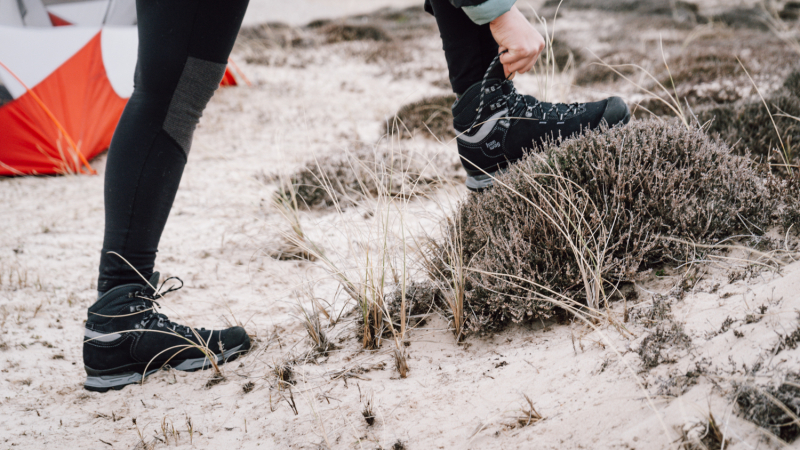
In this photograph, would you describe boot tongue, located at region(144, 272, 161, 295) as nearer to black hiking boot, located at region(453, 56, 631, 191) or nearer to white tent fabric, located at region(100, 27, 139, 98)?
black hiking boot, located at region(453, 56, 631, 191)

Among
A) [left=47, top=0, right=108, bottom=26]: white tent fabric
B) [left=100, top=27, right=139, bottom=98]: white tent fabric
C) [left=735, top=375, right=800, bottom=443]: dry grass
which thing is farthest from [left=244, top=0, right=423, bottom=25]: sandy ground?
[left=735, top=375, right=800, bottom=443]: dry grass

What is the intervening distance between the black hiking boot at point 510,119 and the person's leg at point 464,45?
53 millimetres

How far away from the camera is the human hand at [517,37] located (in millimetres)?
1683

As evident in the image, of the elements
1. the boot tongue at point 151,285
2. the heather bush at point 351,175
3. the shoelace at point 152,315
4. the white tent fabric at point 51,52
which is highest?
the white tent fabric at point 51,52

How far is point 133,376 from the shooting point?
5.99ft

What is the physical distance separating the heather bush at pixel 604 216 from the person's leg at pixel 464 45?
0.47 metres

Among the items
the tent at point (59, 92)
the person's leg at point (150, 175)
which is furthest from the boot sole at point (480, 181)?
the tent at point (59, 92)

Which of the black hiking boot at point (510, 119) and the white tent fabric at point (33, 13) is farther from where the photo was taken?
the white tent fabric at point (33, 13)

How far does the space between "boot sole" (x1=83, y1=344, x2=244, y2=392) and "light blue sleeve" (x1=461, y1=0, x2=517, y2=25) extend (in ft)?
4.74

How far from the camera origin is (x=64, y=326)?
2.24 m

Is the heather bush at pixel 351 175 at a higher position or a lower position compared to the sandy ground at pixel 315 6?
lower

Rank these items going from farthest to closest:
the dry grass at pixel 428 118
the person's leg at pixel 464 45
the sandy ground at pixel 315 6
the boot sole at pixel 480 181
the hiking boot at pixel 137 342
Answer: the sandy ground at pixel 315 6
the dry grass at pixel 428 118
the boot sole at pixel 480 181
the person's leg at pixel 464 45
the hiking boot at pixel 137 342

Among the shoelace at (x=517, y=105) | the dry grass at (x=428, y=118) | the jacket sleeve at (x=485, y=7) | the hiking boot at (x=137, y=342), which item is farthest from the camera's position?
the dry grass at (x=428, y=118)

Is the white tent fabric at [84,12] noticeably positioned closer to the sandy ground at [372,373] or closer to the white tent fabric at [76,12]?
the white tent fabric at [76,12]
